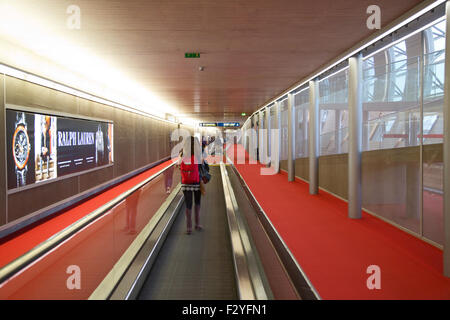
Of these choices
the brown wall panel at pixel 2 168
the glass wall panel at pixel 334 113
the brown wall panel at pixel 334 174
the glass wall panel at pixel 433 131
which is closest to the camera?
the glass wall panel at pixel 433 131

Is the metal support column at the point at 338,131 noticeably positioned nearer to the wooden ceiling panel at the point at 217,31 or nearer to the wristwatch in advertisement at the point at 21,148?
the wooden ceiling panel at the point at 217,31

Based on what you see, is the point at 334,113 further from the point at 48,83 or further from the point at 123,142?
the point at 123,142

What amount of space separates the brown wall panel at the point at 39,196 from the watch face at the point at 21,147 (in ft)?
2.08

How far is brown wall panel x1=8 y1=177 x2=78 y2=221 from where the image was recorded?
638 centimetres

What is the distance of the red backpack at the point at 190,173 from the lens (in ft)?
19.2

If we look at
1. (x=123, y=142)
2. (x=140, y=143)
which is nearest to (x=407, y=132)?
(x=123, y=142)

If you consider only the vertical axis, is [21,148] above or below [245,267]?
above

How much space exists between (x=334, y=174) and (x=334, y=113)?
1.93m

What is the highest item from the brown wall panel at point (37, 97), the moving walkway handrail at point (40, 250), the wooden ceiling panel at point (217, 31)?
the wooden ceiling panel at point (217, 31)

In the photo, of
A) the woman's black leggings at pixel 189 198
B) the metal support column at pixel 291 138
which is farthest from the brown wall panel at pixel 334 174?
the woman's black leggings at pixel 189 198

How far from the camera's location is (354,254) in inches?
189

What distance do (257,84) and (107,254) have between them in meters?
8.72

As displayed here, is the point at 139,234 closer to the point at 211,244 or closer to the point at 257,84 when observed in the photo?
the point at 211,244

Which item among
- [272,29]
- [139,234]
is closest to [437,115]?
[272,29]
